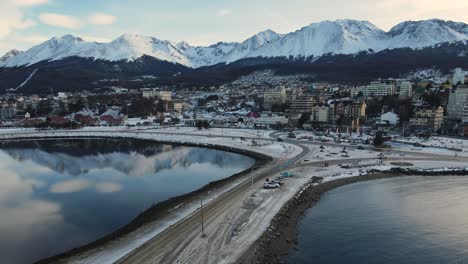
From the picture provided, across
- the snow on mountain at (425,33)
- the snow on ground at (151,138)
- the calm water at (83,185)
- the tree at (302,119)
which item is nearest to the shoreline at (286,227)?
the snow on ground at (151,138)

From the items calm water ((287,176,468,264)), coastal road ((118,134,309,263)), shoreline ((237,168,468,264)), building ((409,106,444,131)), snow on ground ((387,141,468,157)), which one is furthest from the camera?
building ((409,106,444,131))

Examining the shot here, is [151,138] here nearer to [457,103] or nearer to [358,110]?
[358,110]

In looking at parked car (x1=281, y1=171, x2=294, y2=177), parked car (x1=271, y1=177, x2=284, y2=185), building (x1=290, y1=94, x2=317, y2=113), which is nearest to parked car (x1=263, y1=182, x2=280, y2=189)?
parked car (x1=271, y1=177, x2=284, y2=185)

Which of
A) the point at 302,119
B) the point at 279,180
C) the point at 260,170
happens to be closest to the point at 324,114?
the point at 302,119

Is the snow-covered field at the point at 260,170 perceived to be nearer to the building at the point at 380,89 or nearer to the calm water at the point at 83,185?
the calm water at the point at 83,185

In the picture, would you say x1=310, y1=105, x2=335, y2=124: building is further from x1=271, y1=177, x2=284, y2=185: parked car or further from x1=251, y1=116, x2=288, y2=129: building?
x1=271, y1=177, x2=284, y2=185: parked car

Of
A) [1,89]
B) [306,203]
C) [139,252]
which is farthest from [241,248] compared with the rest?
[1,89]
